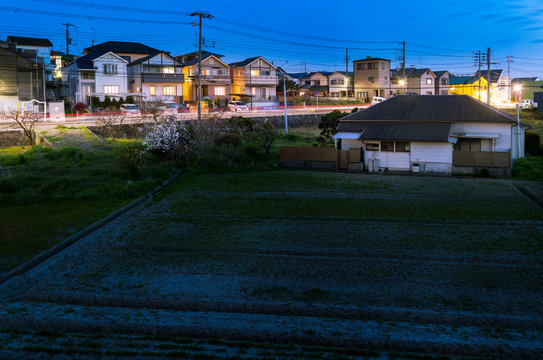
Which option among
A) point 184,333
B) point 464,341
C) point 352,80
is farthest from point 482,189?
point 352,80

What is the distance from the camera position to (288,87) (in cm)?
6456

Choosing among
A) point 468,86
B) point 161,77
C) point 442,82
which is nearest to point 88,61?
point 161,77

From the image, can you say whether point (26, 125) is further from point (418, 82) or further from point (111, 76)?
point (418, 82)

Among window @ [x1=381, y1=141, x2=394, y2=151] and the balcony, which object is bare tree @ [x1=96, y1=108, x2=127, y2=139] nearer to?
the balcony

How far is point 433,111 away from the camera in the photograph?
2516cm

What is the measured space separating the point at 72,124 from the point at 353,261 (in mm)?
28518

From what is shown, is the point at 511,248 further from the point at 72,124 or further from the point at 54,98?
the point at 54,98

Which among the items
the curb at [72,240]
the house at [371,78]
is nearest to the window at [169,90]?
the house at [371,78]

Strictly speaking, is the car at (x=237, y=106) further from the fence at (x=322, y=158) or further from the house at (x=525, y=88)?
the house at (x=525, y=88)

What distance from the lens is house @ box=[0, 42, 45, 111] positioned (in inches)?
1630

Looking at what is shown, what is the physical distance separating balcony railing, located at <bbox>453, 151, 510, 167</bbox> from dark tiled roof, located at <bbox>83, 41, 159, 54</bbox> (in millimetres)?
38861

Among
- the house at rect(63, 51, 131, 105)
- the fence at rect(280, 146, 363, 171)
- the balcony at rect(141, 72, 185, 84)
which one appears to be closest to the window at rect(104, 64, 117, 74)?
the house at rect(63, 51, 131, 105)

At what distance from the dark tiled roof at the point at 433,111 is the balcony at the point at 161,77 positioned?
28256 mm

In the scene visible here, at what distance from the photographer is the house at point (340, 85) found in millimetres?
67812
